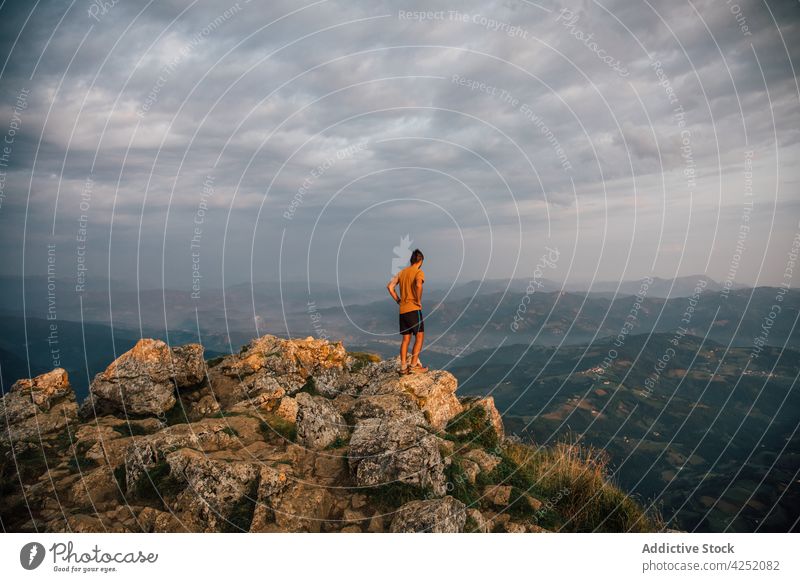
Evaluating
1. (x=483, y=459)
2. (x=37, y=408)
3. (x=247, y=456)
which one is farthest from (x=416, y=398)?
(x=37, y=408)

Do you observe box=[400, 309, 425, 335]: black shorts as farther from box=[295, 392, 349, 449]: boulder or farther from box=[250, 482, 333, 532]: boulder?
box=[250, 482, 333, 532]: boulder

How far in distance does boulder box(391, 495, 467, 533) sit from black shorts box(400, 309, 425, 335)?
6.56 meters

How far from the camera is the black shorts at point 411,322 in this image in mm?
15539

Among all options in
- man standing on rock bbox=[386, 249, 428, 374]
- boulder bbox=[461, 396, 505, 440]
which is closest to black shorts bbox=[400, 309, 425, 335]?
man standing on rock bbox=[386, 249, 428, 374]

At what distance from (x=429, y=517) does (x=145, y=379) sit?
466 inches

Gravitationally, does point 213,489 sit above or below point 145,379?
below

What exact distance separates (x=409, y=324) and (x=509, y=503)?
686cm

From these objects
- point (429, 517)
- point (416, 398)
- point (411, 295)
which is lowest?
point (429, 517)

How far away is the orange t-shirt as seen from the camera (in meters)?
15.4

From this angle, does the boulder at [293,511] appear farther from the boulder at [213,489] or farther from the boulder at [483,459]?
the boulder at [483,459]

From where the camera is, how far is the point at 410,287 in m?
15.4

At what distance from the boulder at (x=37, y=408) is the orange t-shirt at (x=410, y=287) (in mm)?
11901

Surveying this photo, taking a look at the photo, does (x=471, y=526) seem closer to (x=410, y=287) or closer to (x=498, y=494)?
(x=498, y=494)

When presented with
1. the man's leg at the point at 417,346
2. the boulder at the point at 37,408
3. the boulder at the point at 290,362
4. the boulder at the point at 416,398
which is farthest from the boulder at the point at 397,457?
the boulder at the point at 37,408
